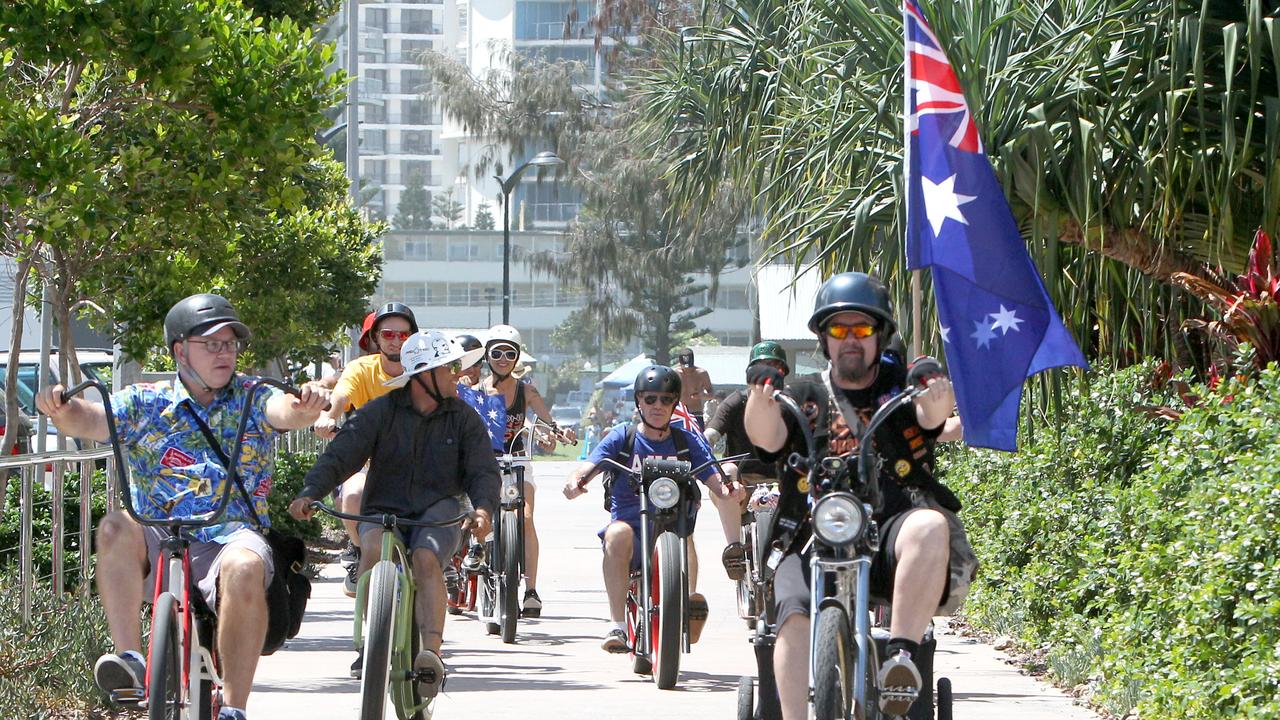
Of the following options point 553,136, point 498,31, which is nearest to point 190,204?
point 553,136

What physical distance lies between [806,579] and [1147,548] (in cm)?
202

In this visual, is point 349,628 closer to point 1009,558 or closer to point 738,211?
point 1009,558

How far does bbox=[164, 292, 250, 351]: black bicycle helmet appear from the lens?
6.63m

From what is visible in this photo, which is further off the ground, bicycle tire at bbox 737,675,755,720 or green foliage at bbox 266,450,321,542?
bicycle tire at bbox 737,675,755,720

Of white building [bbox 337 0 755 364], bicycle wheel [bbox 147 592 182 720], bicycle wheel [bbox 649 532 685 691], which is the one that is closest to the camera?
bicycle wheel [bbox 147 592 182 720]

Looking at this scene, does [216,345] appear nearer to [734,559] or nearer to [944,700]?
[944,700]

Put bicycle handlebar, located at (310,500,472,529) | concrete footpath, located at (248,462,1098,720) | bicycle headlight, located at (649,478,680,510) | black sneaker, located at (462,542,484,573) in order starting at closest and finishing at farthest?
bicycle handlebar, located at (310,500,472,529)
concrete footpath, located at (248,462,1098,720)
bicycle headlight, located at (649,478,680,510)
black sneaker, located at (462,542,484,573)

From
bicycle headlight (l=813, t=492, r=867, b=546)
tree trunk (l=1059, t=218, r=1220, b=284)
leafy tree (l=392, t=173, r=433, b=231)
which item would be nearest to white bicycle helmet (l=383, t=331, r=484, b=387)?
bicycle headlight (l=813, t=492, r=867, b=546)

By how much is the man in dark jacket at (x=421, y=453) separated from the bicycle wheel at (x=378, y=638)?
0.55 metres

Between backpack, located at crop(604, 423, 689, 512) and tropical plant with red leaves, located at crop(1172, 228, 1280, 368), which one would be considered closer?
tropical plant with red leaves, located at crop(1172, 228, 1280, 368)

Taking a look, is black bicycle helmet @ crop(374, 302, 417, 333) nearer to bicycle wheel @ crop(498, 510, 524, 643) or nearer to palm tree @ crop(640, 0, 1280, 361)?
bicycle wheel @ crop(498, 510, 524, 643)

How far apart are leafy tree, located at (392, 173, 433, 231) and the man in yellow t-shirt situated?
137m

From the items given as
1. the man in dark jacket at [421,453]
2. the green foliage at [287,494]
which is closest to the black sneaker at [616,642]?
the man in dark jacket at [421,453]

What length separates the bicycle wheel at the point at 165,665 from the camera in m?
6.03
